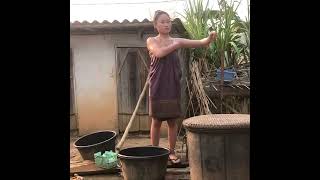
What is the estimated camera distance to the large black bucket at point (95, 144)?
4.95 meters

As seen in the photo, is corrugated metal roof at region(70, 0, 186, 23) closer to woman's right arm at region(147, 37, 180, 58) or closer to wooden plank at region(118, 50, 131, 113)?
wooden plank at region(118, 50, 131, 113)

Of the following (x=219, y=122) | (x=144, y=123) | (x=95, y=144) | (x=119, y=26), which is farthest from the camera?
(x=144, y=123)

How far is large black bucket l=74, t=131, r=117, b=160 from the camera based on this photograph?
4.95 meters

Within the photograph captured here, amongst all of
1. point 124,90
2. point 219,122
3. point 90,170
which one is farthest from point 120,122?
point 219,122

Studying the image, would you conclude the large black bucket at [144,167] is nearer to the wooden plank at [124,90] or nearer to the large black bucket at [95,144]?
the large black bucket at [95,144]

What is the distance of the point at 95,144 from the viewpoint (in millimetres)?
4988

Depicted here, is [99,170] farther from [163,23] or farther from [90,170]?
[163,23]

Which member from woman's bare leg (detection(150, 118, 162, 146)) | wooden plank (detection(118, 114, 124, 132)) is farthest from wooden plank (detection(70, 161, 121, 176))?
wooden plank (detection(118, 114, 124, 132))

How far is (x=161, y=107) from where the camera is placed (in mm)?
4270

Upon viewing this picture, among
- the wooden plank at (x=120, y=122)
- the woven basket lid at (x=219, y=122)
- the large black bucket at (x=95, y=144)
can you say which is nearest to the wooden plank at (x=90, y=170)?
the large black bucket at (x=95, y=144)
